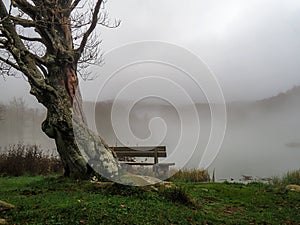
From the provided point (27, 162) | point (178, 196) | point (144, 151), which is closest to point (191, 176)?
point (144, 151)

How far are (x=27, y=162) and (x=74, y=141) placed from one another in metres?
6.26

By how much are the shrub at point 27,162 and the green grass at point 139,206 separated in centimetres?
555

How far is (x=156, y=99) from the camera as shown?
22.2 feet

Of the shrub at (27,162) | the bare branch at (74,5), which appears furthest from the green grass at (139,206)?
the shrub at (27,162)

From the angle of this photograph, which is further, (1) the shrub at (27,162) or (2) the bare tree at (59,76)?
(1) the shrub at (27,162)

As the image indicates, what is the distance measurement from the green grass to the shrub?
5.55m

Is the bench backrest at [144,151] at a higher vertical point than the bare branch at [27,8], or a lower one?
lower

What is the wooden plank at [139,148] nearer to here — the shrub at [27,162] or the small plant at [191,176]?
→ the small plant at [191,176]

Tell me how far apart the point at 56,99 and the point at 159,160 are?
16.8 ft

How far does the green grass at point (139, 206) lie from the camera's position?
4.34 metres

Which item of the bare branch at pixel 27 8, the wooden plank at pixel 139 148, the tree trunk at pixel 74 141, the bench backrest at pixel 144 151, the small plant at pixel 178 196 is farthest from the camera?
the wooden plank at pixel 139 148

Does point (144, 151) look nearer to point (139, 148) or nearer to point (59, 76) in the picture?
point (139, 148)

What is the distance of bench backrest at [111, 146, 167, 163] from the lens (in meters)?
11.6

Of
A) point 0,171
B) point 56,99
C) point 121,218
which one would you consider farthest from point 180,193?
point 0,171
